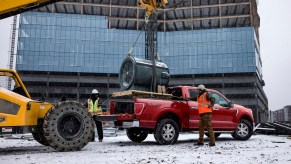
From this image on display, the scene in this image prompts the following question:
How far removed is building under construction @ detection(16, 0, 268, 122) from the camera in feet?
212

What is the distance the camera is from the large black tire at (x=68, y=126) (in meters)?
7.22

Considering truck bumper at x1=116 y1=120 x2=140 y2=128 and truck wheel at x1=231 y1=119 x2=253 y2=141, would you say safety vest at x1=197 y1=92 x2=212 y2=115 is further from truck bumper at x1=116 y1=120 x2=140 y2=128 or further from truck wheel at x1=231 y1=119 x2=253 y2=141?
truck wheel at x1=231 y1=119 x2=253 y2=141

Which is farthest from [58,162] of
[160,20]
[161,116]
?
[160,20]

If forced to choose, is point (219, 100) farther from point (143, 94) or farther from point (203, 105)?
point (143, 94)

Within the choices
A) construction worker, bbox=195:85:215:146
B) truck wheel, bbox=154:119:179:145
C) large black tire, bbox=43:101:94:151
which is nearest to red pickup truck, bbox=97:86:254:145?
truck wheel, bbox=154:119:179:145

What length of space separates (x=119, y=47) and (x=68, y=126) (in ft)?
204

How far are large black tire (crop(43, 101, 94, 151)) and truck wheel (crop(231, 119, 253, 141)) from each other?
21.0 feet

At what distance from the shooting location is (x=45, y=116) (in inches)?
289

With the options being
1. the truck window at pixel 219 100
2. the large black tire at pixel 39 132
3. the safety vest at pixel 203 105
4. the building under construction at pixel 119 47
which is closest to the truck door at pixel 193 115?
the safety vest at pixel 203 105

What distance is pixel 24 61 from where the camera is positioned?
63.5 meters

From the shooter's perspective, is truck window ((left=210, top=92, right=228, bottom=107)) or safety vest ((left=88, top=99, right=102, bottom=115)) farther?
truck window ((left=210, top=92, right=228, bottom=107))

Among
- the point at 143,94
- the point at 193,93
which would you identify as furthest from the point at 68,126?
the point at 193,93

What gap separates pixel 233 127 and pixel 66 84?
57844 mm

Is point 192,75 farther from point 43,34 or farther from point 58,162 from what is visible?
point 58,162
